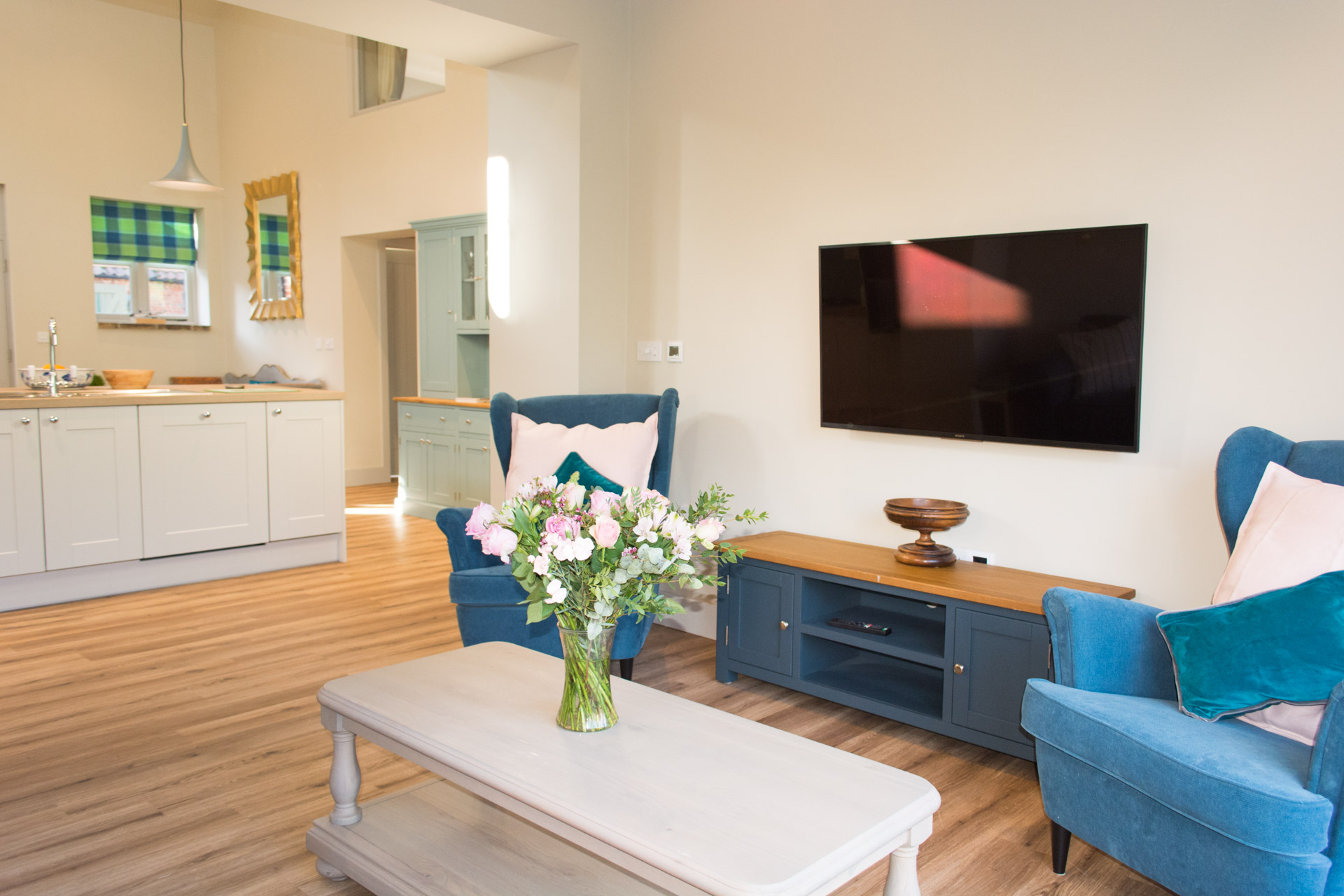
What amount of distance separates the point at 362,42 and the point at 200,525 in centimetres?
449

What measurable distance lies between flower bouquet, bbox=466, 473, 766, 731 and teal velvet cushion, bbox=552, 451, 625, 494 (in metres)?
1.51

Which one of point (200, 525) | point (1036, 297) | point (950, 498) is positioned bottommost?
point (200, 525)

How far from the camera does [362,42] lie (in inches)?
290

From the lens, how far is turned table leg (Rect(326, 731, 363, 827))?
2.07m

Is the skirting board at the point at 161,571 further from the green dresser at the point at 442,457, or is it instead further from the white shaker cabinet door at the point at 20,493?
the green dresser at the point at 442,457

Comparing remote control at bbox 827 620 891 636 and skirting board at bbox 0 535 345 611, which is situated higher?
remote control at bbox 827 620 891 636

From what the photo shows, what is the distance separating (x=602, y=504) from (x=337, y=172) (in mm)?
6927

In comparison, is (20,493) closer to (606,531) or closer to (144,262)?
(606,531)

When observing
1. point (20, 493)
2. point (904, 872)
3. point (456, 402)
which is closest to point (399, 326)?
point (456, 402)

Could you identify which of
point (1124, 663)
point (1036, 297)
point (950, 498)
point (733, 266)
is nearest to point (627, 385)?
point (733, 266)

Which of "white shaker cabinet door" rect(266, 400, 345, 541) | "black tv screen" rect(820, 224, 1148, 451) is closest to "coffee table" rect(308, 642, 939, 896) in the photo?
"black tv screen" rect(820, 224, 1148, 451)

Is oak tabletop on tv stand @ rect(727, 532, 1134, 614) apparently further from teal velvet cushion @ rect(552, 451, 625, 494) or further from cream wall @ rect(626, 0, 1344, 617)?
teal velvet cushion @ rect(552, 451, 625, 494)

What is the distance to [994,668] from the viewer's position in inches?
105

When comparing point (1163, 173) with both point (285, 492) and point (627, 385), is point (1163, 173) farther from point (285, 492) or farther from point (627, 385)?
point (285, 492)
